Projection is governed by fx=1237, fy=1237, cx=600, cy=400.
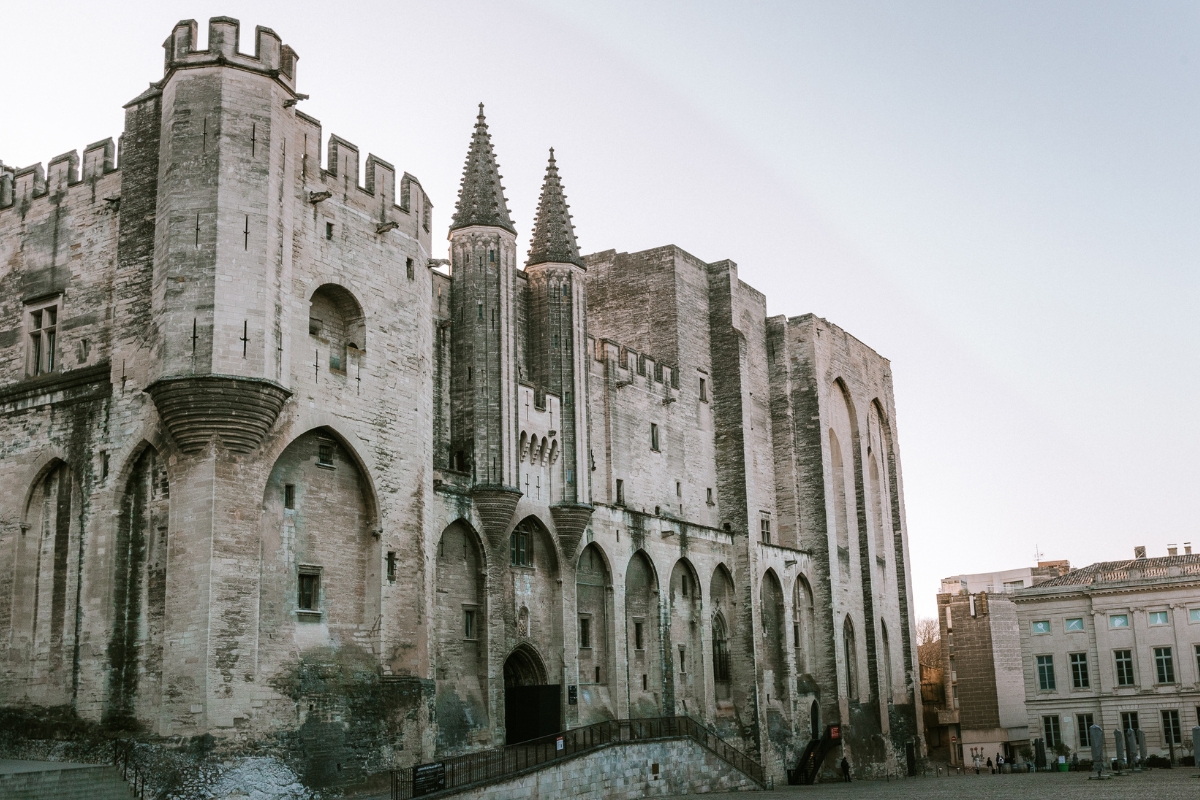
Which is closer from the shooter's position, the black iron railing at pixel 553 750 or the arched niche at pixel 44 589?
the arched niche at pixel 44 589

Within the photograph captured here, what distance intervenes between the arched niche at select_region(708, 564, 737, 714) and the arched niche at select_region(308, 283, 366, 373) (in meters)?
20.1

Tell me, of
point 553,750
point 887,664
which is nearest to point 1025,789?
point 553,750

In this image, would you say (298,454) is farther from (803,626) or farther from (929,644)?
(929,644)

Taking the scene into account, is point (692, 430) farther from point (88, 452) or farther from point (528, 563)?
point (88, 452)

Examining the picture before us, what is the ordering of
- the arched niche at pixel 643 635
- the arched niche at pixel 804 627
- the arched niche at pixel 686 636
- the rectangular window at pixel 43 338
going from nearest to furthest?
the rectangular window at pixel 43 338 → the arched niche at pixel 643 635 → the arched niche at pixel 686 636 → the arched niche at pixel 804 627

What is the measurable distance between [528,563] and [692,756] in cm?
791

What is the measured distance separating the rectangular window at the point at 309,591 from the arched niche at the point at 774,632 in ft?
80.8

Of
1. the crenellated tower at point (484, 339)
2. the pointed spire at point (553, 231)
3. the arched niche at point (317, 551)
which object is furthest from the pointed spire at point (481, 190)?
Result: the arched niche at point (317, 551)

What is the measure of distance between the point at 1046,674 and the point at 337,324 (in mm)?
45150

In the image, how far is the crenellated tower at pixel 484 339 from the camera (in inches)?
1342

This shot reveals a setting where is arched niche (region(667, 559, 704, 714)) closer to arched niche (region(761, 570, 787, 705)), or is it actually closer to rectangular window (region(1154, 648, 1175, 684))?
arched niche (region(761, 570, 787, 705))

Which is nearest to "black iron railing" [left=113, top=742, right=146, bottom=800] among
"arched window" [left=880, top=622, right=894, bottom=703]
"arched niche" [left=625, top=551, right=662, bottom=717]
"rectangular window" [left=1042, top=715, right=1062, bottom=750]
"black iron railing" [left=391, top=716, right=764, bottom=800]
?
"black iron railing" [left=391, top=716, right=764, bottom=800]

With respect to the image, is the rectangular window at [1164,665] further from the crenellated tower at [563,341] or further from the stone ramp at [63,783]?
the stone ramp at [63,783]

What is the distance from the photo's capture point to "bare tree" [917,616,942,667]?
9875 cm
